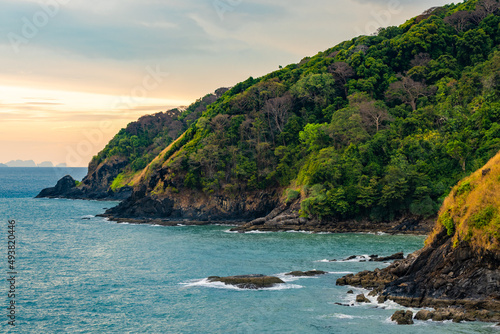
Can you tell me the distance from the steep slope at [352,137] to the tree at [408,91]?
0.23 meters

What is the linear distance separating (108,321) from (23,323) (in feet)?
19.0

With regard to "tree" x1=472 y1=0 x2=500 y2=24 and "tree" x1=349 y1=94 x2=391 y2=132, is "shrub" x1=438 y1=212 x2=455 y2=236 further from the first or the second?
"tree" x1=472 y1=0 x2=500 y2=24

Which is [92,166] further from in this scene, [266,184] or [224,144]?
[266,184]

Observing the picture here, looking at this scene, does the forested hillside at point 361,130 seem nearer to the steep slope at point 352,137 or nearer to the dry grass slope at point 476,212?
the steep slope at point 352,137

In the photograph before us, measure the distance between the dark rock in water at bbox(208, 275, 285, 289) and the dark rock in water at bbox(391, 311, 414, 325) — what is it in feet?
38.9

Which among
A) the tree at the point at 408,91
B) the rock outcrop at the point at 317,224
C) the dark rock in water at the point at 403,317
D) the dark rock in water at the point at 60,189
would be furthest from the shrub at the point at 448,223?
the dark rock in water at the point at 60,189

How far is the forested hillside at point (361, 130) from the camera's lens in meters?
69.4

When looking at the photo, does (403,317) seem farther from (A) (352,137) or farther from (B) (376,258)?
(A) (352,137)

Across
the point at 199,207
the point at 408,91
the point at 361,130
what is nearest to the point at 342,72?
the point at 408,91

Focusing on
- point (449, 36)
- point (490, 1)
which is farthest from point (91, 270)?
point (490, 1)

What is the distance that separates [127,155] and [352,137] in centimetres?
8986

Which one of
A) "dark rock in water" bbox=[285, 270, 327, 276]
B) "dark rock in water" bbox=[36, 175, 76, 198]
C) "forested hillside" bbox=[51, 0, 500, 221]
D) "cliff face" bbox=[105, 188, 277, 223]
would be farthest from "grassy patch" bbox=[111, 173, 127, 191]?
"dark rock in water" bbox=[285, 270, 327, 276]

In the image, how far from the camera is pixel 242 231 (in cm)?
7200

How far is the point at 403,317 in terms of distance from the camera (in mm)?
27984
